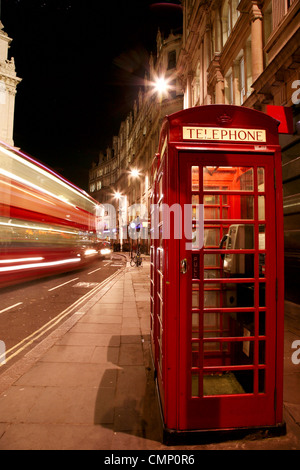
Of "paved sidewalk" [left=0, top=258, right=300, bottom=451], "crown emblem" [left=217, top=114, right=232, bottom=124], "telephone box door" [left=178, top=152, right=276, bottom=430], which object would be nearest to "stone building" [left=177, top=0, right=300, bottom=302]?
"paved sidewalk" [left=0, top=258, right=300, bottom=451]

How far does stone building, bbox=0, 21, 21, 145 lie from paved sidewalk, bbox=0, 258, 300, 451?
48.7m

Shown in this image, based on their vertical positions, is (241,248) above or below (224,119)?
below

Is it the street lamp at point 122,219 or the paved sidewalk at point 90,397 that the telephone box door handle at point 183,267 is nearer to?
the paved sidewalk at point 90,397

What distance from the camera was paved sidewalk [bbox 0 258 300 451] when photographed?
8.27 feet

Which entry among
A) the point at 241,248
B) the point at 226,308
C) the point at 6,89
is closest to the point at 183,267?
the point at 226,308

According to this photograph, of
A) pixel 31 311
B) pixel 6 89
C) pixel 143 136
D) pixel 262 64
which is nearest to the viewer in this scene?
pixel 31 311

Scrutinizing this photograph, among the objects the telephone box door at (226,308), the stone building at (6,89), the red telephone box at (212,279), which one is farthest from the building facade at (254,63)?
the stone building at (6,89)

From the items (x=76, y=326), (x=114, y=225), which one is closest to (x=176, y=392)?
(x=76, y=326)

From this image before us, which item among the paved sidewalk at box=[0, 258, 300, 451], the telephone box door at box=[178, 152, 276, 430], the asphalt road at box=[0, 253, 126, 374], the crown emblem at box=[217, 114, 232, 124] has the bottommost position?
the asphalt road at box=[0, 253, 126, 374]

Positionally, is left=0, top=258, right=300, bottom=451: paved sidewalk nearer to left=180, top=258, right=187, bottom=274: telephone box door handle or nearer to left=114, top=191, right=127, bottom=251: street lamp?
left=180, top=258, right=187, bottom=274: telephone box door handle

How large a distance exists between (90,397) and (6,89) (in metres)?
55.7

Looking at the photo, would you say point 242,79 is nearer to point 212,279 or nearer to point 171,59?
point 212,279

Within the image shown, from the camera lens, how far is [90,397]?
3277 millimetres
